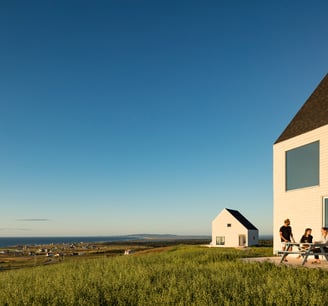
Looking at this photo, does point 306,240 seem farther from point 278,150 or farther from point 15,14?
point 15,14

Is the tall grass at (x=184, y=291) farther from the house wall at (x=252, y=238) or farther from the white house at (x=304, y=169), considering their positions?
the house wall at (x=252, y=238)

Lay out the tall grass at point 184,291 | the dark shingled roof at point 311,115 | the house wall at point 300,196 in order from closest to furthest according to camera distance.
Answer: the tall grass at point 184,291 < the house wall at point 300,196 < the dark shingled roof at point 311,115

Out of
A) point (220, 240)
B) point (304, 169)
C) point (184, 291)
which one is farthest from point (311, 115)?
point (220, 240)

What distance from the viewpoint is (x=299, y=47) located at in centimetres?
1573

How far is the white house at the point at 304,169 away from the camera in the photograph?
1416cm

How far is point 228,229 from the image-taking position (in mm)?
41281

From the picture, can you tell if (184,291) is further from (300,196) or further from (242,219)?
(242,219)

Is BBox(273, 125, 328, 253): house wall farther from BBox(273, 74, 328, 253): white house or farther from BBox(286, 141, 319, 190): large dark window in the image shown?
BBox(286, 141, 319, 190): large dark window

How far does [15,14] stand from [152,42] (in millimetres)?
6535

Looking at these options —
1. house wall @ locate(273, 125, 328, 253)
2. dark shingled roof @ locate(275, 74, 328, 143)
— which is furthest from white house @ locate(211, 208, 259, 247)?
dark shingled roof @ locate(275, 74, 328, 143)

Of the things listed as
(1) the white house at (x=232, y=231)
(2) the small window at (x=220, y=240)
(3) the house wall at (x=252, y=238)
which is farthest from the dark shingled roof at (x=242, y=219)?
(2) the small window at (x=220, y=240)

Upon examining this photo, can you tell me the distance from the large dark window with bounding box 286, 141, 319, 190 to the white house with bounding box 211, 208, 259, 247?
25.2 meters

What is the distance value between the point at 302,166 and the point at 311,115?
233 centimetres

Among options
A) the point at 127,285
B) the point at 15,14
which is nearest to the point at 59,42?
the point at 15,14
